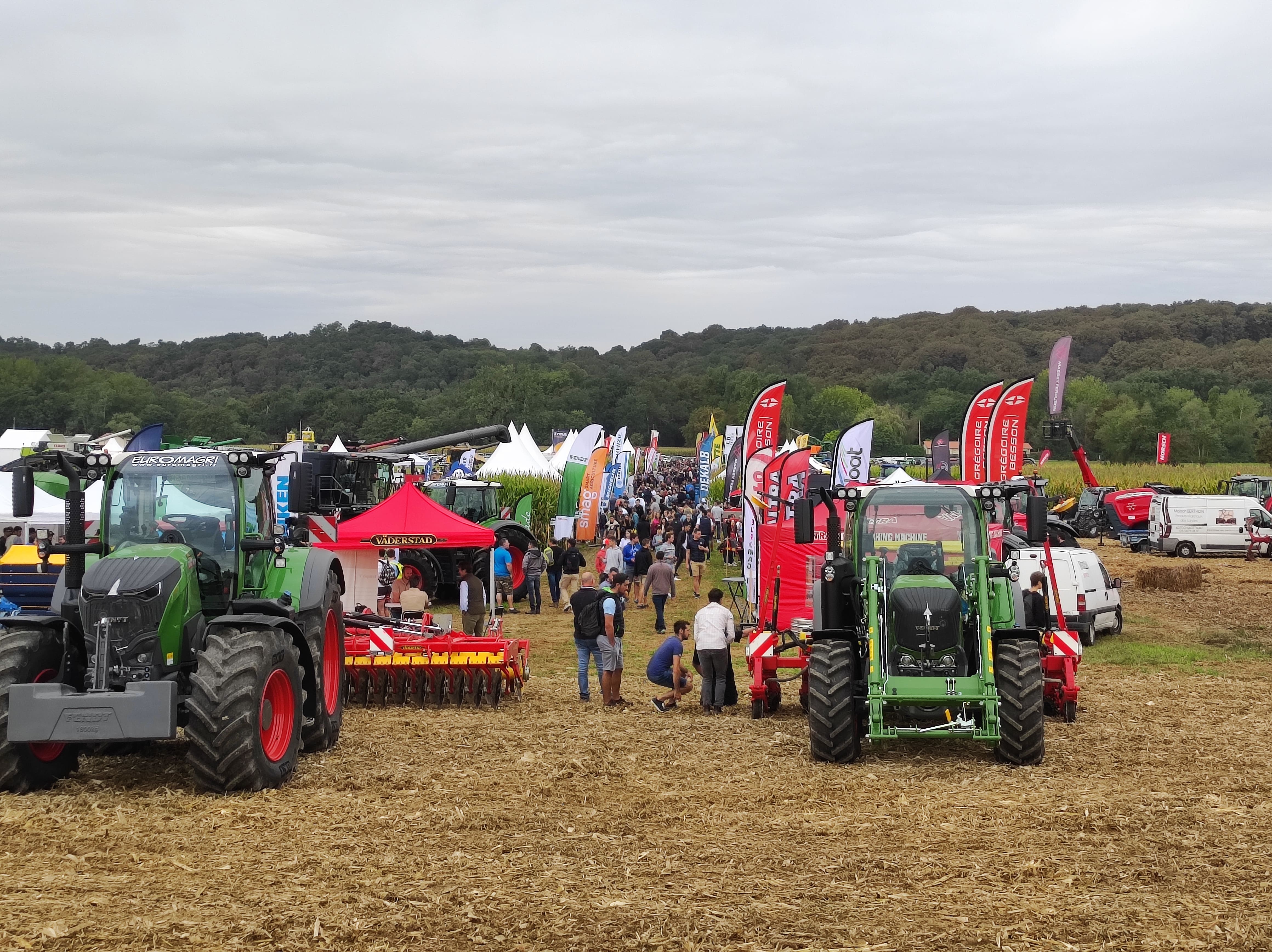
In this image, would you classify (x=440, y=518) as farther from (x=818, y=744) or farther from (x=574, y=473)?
(x=574, y=473)

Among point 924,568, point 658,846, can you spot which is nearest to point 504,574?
point 924,568

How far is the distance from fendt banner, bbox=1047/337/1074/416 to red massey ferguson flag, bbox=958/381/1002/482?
14.7ft

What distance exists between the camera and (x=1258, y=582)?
94.3ft

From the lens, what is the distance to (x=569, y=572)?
25188mm

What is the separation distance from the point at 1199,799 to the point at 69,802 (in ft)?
24.6

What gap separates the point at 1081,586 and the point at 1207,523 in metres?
19.5

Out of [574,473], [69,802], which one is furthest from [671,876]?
[574,473]

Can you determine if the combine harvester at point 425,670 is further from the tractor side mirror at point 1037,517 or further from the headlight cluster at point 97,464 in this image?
the tractor side mirror at point 1037,517

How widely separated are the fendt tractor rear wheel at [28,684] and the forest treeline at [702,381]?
2055 inches

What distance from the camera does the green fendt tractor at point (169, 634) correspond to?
324 inches

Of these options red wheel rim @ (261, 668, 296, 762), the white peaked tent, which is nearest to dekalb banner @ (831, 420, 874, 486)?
the white peaked tent

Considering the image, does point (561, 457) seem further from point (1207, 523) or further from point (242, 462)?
point (242, 462)

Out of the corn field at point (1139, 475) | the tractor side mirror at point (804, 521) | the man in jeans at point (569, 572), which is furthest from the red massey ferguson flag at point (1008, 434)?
the corn field at point (1139, 475)

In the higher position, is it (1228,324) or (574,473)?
(1228,324)
